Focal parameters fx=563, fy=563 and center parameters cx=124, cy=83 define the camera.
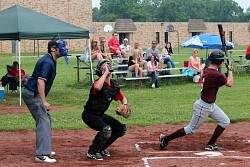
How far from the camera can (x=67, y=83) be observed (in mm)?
22578

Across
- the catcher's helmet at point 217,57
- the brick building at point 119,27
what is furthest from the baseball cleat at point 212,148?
the brick building at point 119,27

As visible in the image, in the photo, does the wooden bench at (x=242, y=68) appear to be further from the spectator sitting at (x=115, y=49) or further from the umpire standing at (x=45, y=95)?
the umpire standing at (x=45, y=95)

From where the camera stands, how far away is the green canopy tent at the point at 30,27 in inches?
643

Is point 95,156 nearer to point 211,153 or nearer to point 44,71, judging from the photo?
point 44,71

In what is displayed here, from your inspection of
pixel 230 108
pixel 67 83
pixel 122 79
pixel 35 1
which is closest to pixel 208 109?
pixel 230 108

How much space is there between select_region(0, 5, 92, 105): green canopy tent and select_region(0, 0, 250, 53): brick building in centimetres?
3541

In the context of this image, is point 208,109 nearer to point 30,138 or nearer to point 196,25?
point 30,138

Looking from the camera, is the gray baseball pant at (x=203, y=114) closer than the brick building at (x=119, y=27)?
Yes

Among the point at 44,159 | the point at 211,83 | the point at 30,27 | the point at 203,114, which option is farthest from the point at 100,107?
the point at 30,27

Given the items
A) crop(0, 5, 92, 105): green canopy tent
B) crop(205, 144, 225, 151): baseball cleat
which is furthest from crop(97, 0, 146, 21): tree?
crop(205, 144, 225, 151): baseball cleat

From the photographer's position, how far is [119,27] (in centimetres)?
6306

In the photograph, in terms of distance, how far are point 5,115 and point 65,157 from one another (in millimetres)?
5882

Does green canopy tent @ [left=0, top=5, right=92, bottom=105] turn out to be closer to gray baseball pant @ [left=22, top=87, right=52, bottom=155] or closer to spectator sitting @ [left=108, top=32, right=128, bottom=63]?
spectator sitting @ [left=108, top=32, right=128, bottom=63]

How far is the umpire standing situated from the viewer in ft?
26.6
